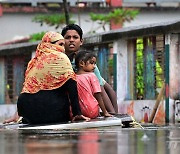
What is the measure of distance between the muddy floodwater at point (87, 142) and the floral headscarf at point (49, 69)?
0.84 m

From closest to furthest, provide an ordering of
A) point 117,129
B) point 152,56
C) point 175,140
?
point 175,140, point 117,129, point 152,56

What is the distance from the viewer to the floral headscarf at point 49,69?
9.70 meters

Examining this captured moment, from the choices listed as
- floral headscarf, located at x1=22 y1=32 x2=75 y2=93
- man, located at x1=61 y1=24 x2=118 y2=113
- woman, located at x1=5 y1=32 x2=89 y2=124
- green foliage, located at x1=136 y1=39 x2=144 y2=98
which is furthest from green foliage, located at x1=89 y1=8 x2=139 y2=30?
woman, located at x1=5 y1=32 x2=89 y2=124

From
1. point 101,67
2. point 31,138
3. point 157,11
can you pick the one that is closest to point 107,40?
point 101,67

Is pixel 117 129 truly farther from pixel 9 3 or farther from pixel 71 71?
pixel 9 3

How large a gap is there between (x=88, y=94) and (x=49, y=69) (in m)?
0.54

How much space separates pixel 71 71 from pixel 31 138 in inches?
81.7

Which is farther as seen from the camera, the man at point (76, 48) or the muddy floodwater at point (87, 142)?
the man at point (76, 48)

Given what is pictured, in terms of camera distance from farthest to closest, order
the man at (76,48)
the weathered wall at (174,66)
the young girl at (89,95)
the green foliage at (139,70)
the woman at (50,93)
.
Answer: the green foliage at (139,70) < the weathered wall at (174,66) < the man at (76,48) < the young girl at (89,95) < the woman at (50,93)

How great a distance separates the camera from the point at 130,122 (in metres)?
9.94

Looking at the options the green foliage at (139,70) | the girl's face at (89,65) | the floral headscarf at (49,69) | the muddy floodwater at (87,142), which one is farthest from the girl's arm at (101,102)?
the green foliage at (139,70)

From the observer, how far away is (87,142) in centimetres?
712

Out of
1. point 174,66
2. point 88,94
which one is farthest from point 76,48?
point 174,66

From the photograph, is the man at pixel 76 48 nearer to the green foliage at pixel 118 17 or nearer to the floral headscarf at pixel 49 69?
the floral headscarf at pixel 49 69
